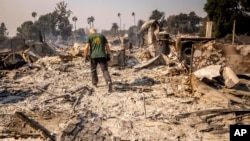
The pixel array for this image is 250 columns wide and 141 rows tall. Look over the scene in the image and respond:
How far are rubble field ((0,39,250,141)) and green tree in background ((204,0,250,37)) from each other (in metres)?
22.4

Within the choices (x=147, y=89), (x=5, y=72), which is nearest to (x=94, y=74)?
(x=147, y=89)

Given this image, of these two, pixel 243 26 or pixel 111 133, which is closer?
pixel 111 133

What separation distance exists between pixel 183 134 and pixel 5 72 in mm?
9085

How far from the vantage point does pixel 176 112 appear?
5922 mm

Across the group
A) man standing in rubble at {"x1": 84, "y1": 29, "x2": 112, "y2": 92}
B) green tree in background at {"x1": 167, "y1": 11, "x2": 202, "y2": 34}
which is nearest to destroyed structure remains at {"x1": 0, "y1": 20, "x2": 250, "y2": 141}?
man standing in rubble at {"x1": 84, "y1": 29, "x2": 112, "y2": 92}

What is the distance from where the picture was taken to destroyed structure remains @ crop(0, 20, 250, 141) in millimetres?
4836

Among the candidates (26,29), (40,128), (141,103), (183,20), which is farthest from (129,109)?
(26,29)

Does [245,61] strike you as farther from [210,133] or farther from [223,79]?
[210,133]

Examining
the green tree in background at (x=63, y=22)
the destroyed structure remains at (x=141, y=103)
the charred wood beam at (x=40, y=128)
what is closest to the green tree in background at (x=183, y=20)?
the green tree in background at (x=63, y=22)

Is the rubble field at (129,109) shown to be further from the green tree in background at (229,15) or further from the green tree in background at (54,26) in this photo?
the green tree in background at (54,26)

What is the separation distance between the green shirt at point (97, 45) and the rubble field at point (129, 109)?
0.96 m

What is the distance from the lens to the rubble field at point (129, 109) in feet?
15.7

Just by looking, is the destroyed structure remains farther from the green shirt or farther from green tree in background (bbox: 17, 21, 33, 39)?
green tree in background (bbox: 17, 21, 33, 39)

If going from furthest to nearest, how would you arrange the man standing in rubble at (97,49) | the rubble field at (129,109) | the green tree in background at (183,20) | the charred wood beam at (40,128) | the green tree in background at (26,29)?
the green tree in background at (26,29) < the green tree in background at (183,20) < the man standing in rubble at (97,49) < the rubble field at (129,109) < the charred wood beam at (40,128)
